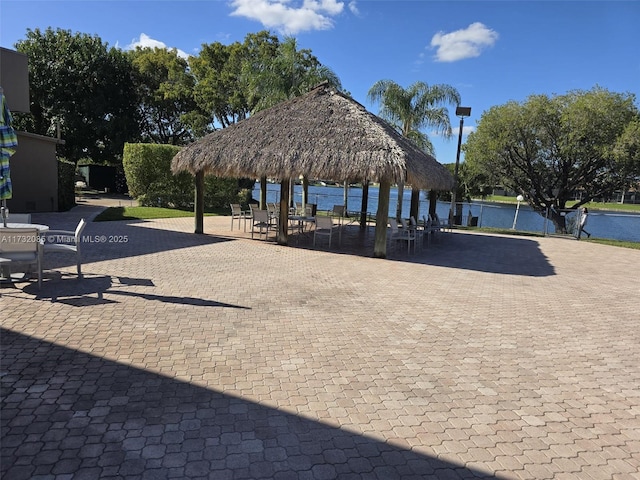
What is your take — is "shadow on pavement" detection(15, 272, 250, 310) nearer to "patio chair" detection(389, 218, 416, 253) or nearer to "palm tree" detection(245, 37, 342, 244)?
"patio chair" detection(389, 218, 416, 253)

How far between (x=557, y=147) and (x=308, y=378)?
24.7m

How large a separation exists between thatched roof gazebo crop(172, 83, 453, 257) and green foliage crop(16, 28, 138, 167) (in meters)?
20.5

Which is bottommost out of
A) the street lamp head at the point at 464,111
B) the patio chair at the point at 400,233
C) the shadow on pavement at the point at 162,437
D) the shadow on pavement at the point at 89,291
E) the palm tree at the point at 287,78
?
the shadow on pavement at the point at 162,437

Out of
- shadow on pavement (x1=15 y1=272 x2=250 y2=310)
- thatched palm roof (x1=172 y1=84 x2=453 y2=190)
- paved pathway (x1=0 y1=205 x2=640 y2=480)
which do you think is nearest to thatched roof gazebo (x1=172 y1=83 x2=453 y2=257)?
thatched palm roof (x1=172 y1=84 x2=453 y2=190)

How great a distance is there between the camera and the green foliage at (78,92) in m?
28.1

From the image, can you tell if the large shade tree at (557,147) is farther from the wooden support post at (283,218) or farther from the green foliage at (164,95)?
the green foliage at (164,95)

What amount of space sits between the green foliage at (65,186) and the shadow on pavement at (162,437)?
630 inches

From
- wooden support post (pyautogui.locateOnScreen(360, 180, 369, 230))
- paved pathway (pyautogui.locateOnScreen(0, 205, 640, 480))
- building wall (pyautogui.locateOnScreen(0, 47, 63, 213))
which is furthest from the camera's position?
wooden support post (pyautogui.locateOnScreen(360, 180, 369, 230))

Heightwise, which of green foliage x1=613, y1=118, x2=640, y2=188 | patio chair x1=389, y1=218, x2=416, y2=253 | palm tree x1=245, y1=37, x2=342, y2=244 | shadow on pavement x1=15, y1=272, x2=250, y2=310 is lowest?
shadow on pavement x1=15, y1=272, x2=250, y2=310

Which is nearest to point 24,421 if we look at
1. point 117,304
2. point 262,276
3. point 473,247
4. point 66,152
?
point 117,304

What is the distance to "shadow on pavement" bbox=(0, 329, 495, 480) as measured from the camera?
2.60 meters

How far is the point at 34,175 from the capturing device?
1556cm

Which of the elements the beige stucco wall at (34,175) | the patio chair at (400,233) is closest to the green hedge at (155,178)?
the beige stucco wall at (34,175)

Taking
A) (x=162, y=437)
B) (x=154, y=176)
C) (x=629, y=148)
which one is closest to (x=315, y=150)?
(x=162, y=437)
